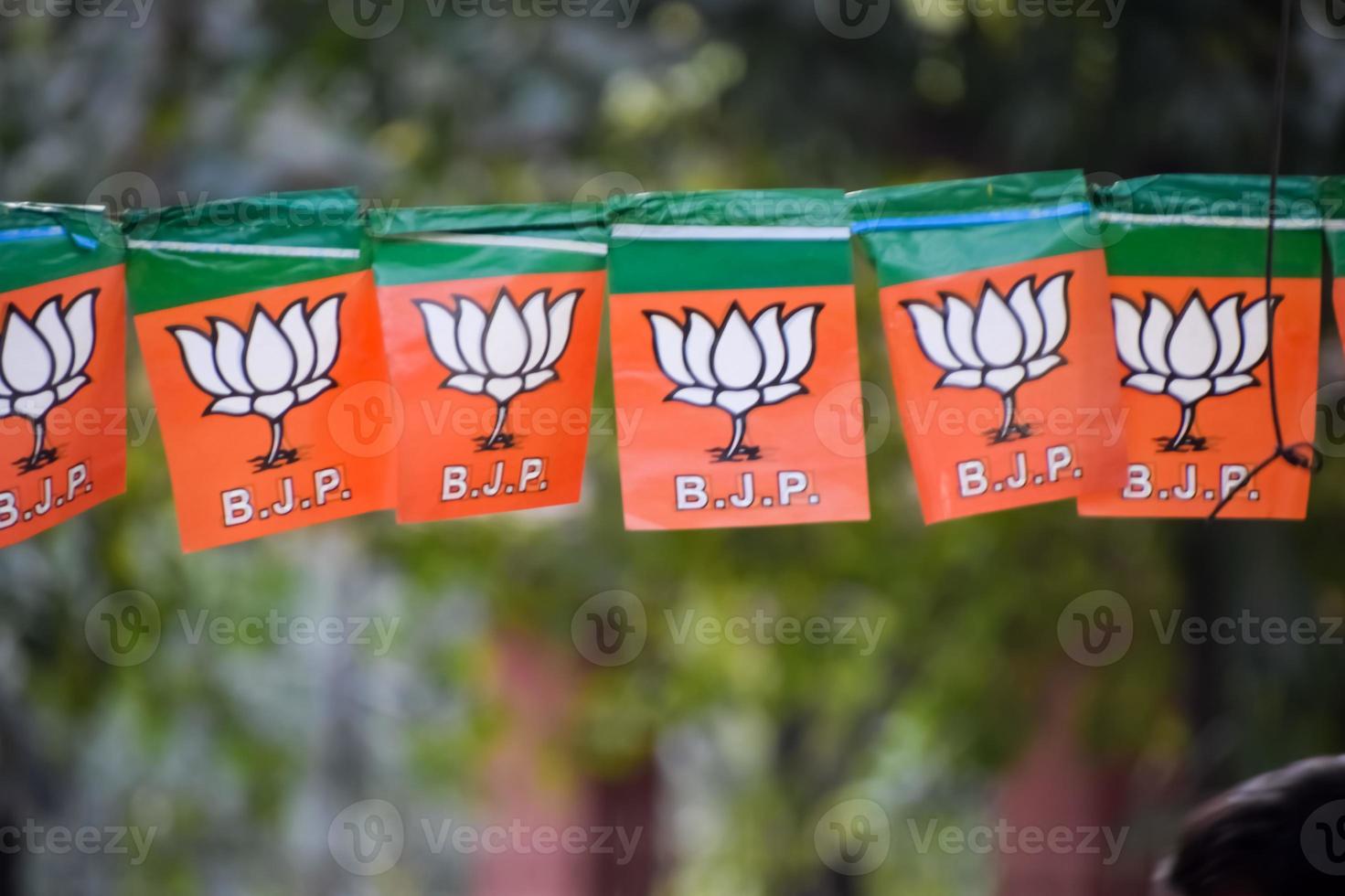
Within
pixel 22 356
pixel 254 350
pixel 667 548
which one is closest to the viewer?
pixel 22 356

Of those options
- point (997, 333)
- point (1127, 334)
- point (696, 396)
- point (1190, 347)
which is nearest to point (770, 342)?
point (696, 396)

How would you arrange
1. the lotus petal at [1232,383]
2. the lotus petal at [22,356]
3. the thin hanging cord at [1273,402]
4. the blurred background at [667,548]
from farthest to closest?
1. the blurred background at [667,548]
2. the lotus petal at [1232,383]
3. the thin hanging cord at [1273,402]
4. the lotus petal at [22,356]

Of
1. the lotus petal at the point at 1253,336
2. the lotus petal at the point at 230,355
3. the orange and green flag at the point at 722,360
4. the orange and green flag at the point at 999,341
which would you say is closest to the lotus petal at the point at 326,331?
the lotus petal at the point at 230,355

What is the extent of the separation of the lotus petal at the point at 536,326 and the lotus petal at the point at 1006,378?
81 cm

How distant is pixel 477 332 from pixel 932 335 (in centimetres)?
82

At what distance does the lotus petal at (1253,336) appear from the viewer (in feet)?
7.76

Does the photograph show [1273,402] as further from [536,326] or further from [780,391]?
[536,326]

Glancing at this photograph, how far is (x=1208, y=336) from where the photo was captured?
237cm

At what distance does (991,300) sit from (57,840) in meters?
3.89

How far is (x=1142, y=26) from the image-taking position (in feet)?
12.4

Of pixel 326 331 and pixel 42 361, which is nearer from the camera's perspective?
pixel 42 361

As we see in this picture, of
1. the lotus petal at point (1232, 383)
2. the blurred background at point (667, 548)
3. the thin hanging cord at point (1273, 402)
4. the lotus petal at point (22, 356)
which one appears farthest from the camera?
the blurred background at point (667, 548)

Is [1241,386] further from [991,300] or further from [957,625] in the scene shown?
[957,625]

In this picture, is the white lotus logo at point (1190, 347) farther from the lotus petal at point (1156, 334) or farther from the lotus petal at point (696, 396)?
the lotus petal at point (696, 396)
